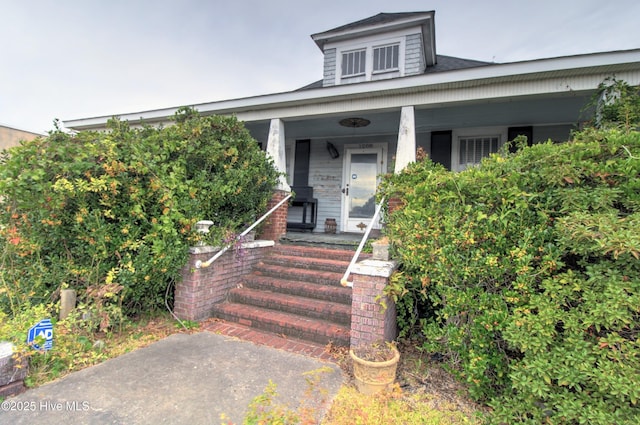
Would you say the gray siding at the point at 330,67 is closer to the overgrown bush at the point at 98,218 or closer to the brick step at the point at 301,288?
the overgrown bush at the point at 98,218

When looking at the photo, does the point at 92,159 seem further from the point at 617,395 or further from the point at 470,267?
the point at 617,395

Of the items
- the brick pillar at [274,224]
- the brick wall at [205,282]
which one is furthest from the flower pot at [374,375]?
the brick pillar at [274,224]

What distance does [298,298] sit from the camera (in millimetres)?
3463

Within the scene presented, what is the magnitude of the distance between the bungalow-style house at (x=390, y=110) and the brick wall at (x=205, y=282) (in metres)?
1.85

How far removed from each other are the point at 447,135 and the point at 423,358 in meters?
4.91

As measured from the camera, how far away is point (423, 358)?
2637 mm

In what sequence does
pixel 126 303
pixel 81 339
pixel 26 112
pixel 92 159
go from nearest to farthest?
pixel 81 339 → pixel 92 159 → pixel 126 303 → pixel 26 112

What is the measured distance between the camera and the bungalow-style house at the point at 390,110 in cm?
400

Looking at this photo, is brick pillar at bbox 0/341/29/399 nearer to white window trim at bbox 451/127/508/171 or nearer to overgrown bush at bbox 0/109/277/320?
overgrown bush at bbox 0/109/277/320

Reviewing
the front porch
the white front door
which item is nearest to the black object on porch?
the front porch

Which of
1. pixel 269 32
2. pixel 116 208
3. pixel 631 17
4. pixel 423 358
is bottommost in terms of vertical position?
pixel 423 358

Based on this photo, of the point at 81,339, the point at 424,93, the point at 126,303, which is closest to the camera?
the point at 81,339

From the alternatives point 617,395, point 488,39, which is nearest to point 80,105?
point 488,39

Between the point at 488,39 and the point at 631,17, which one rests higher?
the point at 488,39
